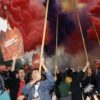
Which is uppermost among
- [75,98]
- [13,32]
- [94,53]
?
[13,32]

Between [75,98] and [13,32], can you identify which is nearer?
[75,98]

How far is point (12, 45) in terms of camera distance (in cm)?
909

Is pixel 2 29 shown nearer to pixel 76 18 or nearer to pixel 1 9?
pixel 1 9

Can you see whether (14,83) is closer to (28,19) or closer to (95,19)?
(28,19)

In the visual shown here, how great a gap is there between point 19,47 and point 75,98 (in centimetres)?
173

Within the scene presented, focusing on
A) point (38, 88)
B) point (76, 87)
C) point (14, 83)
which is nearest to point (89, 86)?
point (76, 87)

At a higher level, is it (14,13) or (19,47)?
(14,13)

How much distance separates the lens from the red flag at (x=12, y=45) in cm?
898

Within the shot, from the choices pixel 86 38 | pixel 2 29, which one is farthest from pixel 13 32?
pixel 86 38

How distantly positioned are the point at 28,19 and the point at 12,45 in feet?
1.95

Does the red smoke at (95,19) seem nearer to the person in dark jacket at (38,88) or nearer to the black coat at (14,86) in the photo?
the black coat at (14,86)

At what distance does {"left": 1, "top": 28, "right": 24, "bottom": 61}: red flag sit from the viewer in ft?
29.5

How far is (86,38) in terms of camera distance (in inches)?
345

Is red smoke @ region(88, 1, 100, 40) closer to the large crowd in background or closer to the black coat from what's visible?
the large crowd in background
